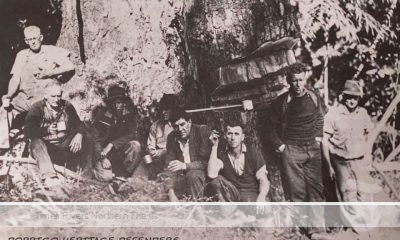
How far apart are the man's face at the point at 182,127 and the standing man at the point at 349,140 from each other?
2.74 ft

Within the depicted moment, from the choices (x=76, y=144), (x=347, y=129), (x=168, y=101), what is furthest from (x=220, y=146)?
(x=76, y=144)

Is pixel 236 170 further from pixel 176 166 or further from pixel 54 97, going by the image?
pixel 54 97

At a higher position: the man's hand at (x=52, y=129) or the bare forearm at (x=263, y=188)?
the man's hand at (x=52, y=129)

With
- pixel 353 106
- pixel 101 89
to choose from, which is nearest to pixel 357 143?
pixel 353 106

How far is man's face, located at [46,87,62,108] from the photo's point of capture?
2.85 meters

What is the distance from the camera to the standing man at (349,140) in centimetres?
278

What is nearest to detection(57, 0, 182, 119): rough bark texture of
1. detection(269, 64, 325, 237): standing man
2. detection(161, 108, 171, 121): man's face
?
detection(161, 108, 171, 121): man's face

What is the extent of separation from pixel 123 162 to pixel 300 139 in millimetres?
1088

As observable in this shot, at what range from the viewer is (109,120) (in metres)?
2.82

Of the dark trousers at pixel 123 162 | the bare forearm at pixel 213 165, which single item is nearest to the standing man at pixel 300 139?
the bare forearm at pixel 213 165

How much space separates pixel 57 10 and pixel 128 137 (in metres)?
0.92

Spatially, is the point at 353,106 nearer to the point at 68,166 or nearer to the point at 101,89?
the point at 101,89

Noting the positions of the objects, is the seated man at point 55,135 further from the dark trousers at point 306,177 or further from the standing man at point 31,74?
the dark trousers at point 306,177

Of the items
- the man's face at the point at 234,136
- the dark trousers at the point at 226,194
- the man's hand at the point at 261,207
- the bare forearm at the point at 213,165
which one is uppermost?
the man's face at the point at 234,136
